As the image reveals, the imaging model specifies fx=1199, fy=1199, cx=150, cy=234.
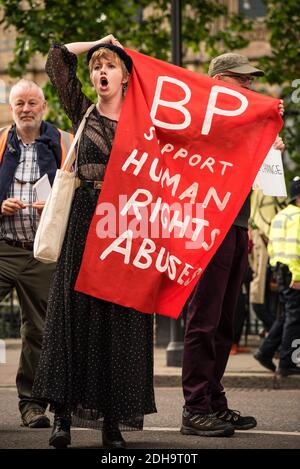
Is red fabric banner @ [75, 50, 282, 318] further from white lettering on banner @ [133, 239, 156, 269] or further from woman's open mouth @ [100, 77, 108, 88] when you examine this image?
woman's open mouth @ [100, 77, 108, 88]

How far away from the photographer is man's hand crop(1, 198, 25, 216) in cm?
707

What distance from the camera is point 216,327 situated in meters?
6.68

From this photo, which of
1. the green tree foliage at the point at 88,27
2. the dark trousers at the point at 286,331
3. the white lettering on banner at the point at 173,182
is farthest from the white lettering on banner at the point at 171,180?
the green tree foliage at the point at 88,27

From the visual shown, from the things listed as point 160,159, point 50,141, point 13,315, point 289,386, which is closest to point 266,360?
point 289,386

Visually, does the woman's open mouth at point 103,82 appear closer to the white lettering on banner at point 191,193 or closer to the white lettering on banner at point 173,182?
the white lettering on banner at point 173,182

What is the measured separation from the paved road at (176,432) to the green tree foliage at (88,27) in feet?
27.2

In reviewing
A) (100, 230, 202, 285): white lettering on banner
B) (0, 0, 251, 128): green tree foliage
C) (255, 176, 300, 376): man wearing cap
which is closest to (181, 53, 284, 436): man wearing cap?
(100, 230, 202, 285): white lettering on banner

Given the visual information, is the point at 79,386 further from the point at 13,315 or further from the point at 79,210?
the point at 13,315

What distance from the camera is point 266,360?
10648 millimetres

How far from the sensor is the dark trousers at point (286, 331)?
10.2 meters

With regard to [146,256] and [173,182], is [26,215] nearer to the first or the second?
[173,182]

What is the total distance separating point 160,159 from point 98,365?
110 cm

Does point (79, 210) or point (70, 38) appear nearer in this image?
point (79, 210)

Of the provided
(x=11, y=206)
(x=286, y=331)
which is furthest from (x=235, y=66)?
(x=286, y=331)
